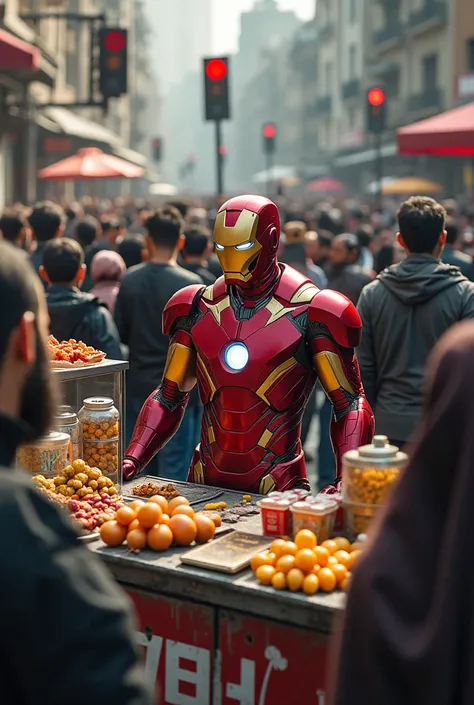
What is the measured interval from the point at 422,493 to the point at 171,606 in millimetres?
1725

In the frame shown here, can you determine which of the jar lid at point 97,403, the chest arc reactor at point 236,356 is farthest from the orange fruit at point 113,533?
the chest arc reactor at point 236,356

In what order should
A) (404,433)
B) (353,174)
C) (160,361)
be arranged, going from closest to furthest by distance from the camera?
(404,433)
(160,361)
(353,174)

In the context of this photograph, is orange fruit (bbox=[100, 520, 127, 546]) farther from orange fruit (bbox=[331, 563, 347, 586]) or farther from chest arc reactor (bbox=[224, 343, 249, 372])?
chest arc reactor (bbox=[224, 343, 249, 372])

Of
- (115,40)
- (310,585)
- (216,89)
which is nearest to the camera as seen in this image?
(310,585)

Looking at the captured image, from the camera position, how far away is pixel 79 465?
4.13 m

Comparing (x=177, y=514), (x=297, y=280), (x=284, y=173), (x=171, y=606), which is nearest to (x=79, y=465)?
(x=177, y=514)

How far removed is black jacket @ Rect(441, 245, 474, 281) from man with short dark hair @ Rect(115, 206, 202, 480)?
205cm

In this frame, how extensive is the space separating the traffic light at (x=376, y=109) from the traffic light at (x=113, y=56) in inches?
145

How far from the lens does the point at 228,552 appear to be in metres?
3.52

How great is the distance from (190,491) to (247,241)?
99 cm

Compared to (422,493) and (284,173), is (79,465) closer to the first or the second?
(422,493)

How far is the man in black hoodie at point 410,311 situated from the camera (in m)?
5.60

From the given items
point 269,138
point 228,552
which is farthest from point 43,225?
point 269,138

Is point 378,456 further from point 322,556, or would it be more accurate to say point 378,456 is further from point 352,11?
point 352,11
